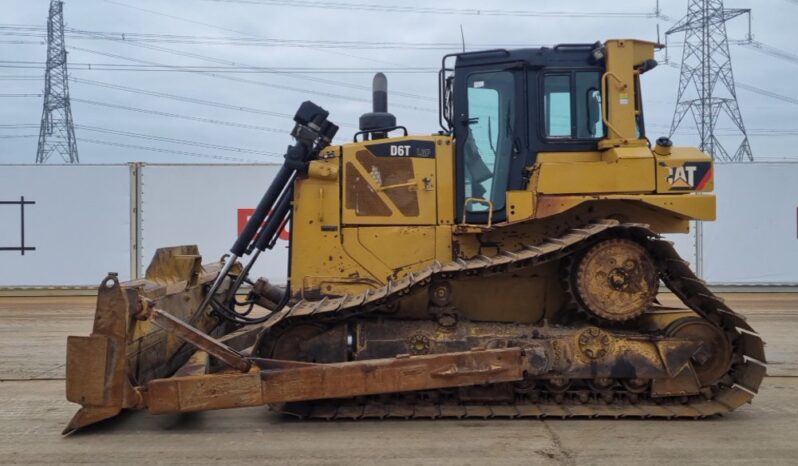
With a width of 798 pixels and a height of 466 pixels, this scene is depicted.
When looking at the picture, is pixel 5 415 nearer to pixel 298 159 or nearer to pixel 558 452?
pixel 298 159

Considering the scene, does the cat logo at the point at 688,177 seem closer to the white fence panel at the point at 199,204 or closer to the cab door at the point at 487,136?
the cab door at the point at 487,136

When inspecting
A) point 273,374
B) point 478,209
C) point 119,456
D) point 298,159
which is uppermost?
point 298,159

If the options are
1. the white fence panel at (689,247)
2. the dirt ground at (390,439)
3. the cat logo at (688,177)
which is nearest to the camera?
the dirt ground at (390,439)

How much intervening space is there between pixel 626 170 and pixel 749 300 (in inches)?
399

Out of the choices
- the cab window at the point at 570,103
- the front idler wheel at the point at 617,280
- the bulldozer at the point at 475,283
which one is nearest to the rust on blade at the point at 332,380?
the bulldozer at the point at 475,283

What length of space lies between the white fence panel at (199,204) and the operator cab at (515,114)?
9409 millimetres

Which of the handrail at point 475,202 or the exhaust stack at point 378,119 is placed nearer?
the handrail at point 475,202

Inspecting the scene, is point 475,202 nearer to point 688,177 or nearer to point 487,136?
point 487,136

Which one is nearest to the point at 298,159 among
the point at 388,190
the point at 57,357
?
the point at 388,190

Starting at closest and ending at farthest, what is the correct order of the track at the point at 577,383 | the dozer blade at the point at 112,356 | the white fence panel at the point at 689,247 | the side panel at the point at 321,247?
the dozer blade at the point at 112,356
the track at the point at 577,383
the side panel at the point at 321,247
the white fence panel at the point at 689,247

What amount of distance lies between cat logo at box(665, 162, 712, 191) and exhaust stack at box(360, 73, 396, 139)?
2565 millimetres

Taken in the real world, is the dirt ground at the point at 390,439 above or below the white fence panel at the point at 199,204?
below

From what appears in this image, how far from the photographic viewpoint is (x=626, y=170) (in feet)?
19.3

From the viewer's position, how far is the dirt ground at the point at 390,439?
188 inches
